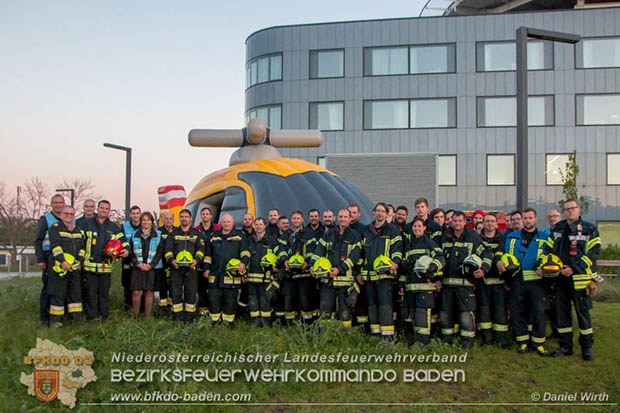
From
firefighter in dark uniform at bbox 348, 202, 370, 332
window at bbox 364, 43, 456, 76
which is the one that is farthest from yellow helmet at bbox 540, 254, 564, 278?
window at bbox 364, 43, 456, 76

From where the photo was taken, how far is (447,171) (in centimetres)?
2233

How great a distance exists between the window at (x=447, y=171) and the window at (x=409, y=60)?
3762 mm

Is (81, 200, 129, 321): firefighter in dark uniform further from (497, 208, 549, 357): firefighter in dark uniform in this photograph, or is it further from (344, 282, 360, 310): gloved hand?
(497, 208, 549, 357): firefighter in dark uniform

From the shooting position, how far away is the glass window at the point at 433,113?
2253cm

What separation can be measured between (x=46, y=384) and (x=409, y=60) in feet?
67.2

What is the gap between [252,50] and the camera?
2505 cm

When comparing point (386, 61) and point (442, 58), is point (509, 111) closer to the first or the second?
point (442, 58)

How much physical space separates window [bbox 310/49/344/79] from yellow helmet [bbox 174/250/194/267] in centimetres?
1729

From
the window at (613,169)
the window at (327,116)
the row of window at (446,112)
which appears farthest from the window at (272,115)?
the window at (613,169)

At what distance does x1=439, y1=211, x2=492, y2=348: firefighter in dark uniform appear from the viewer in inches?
253

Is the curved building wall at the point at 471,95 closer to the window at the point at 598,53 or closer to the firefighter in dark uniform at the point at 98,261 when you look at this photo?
the window at the point at 598,53

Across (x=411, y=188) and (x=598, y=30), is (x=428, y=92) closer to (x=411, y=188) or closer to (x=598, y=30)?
(x=598, y=30)

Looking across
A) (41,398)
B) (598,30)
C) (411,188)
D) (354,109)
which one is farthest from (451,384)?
(598,30)

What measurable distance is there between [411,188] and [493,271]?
24.9 ft
